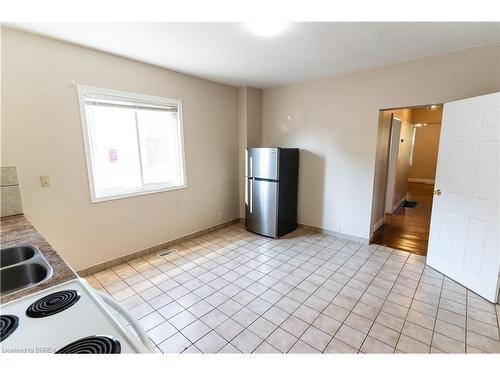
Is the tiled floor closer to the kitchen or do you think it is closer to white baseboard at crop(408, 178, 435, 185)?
the kitchen

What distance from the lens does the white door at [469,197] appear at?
2260 mm

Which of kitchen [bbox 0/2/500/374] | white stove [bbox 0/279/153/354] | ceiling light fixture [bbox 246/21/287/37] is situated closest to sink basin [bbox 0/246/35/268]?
kitchen [bbox 0/2/500/374]

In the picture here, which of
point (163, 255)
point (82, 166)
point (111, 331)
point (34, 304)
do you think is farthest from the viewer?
point (163, 255)

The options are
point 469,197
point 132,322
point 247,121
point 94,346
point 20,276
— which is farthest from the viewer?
point 247,121

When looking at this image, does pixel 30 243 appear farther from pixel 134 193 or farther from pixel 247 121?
pixel 247 121

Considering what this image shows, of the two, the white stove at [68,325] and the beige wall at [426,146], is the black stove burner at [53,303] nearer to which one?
the white stove at [68,325]

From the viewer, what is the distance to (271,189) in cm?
382

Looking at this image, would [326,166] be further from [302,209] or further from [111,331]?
[111,331]

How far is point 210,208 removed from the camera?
4.19 m

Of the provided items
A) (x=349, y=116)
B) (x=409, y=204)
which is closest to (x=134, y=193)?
(x=349, y=116)

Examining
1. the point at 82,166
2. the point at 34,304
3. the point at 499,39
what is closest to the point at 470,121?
the point at 499,39

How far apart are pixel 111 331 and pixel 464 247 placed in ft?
10.8

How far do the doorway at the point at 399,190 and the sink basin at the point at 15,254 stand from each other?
3.96 metres

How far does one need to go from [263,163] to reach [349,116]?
1480 millimetres
